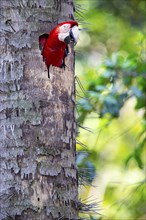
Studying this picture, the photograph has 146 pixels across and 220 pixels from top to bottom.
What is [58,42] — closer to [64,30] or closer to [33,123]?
[64,30]

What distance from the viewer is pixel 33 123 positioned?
286cm

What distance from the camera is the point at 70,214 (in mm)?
2900

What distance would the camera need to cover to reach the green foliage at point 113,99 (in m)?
4.52

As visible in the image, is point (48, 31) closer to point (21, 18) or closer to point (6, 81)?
point (21, 18)

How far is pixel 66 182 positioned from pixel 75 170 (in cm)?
11

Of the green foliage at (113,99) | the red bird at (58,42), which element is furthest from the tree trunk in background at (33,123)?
the green foliage at (113,99)

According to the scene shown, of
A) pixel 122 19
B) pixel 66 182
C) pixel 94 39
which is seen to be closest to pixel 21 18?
pixel 66 182

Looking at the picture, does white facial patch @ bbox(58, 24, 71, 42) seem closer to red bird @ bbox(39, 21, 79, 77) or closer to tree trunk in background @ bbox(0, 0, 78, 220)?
red bird @ bbox(39, 21, 79, 77)

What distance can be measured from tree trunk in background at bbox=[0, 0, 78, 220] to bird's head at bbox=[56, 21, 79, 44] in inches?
5.7

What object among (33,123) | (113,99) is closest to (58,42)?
(33,123)

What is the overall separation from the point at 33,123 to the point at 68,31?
0.46 m

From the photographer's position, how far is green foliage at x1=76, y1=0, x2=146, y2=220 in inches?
178

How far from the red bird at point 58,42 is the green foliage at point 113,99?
0.25 metres

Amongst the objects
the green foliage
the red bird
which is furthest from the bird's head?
the green foliage
